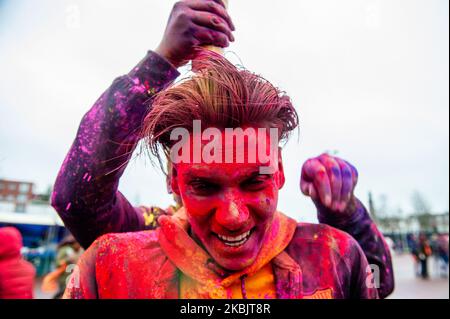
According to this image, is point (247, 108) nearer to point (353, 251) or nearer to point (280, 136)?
point (280, 136)

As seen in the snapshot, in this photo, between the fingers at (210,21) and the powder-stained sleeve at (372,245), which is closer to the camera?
the fingers at (210,21)

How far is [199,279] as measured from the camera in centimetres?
96

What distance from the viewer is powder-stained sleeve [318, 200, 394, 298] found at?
1246 mm

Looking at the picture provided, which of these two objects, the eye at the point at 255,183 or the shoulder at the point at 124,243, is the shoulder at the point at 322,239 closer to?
the eye at the point at 255,183

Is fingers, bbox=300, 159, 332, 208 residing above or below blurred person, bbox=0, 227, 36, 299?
above

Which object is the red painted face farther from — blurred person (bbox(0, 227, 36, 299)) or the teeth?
blurred person (bbox(0, 227, 36, 299))

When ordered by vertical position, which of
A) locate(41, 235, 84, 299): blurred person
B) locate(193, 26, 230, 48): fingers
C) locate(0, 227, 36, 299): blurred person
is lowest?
locate(41, 235, 84, 299): blurred person

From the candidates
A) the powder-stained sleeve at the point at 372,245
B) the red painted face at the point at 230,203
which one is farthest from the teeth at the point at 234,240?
the powder-stained sleeve at the point at 372,245

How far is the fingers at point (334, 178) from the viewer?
3.72ft

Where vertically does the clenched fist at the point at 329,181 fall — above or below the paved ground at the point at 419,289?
above

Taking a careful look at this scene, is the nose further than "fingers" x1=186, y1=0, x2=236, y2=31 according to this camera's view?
No

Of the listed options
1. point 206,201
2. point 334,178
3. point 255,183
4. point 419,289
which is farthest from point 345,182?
point 419,289

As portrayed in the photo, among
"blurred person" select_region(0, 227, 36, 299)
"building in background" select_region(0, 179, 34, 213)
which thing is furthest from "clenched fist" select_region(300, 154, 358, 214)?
"building in background" select_region(0, 179, 34, 213)

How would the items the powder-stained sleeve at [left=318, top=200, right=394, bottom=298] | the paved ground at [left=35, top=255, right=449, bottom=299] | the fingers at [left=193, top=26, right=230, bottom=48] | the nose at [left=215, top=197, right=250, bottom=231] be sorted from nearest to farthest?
the nose at [left=215, top=197, right=250, bottom=231] < the fingers at [left=193, top=26, right=230, bottom=48] < the powder-stained sleeve at [left=318, top=200, right=394, bottom=298] < the paved ground at [left=35, top=255, right=449, bottom=299]
